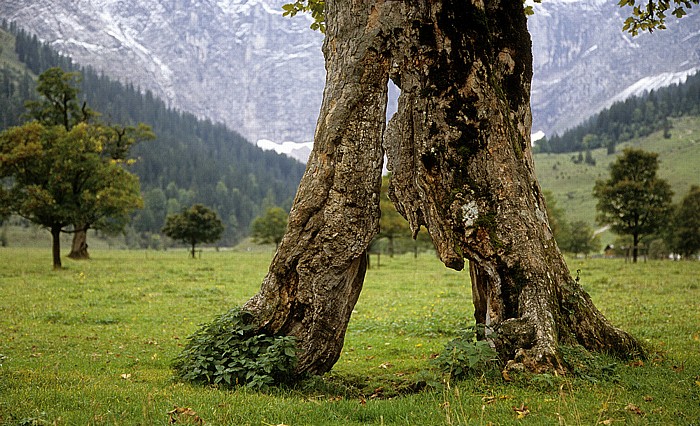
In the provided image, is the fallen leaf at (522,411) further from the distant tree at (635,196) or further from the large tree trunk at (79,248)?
the large tree trunk at (79,248)

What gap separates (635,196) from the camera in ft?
155

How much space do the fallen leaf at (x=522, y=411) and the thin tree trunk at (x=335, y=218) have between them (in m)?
3.27

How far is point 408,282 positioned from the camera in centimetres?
2880

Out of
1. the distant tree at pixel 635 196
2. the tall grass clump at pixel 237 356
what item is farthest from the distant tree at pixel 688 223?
the tall grass clump at pixel 237 356

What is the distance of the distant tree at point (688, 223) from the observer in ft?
180

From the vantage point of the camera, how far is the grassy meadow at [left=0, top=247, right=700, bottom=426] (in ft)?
19.1

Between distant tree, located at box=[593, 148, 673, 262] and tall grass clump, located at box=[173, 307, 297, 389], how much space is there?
4585 cm

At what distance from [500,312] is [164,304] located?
14010 millimetres

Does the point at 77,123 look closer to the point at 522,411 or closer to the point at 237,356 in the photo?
the point at 237,356

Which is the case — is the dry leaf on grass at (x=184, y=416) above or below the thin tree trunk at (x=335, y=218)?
below

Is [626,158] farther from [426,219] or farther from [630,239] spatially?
[426,219]

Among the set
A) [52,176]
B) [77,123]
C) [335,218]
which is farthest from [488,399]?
[77,123]

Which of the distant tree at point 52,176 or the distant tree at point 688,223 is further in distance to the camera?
the distant tree at point 688,223

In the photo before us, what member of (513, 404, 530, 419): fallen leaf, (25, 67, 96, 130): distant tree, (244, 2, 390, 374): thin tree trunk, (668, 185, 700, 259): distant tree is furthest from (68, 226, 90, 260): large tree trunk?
(668, 185, 700, 259): distant tree
